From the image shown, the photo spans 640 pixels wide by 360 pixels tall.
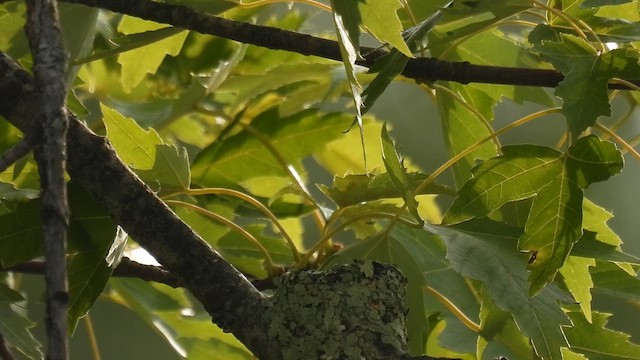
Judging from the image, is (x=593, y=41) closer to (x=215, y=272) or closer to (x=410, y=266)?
(x=410, y=266)

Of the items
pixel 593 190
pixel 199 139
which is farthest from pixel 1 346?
pixel 593 190

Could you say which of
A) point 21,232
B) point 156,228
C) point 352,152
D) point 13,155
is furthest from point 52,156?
point 352,152

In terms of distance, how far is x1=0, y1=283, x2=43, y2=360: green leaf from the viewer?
2.08 ft

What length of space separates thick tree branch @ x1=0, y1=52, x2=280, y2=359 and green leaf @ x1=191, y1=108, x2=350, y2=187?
216mm

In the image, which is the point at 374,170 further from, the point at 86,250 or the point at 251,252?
the point at 86,250

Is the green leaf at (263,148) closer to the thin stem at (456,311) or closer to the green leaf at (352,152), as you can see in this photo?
the green leaf at (352,152)

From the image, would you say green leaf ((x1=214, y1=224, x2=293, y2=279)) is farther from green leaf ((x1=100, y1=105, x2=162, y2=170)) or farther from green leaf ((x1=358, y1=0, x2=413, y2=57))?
green leaf ((x1=358, y1=0, x2=413, y2=57))

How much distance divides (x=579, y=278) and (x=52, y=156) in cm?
40

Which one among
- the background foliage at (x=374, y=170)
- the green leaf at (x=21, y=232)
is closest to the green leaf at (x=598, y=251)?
the background foliage at (x=374, y=170)

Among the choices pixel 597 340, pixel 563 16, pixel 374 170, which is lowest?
pixel 597 340

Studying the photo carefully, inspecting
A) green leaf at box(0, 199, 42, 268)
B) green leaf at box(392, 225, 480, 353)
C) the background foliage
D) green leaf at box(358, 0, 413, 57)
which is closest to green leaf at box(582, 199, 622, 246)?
the background foliage

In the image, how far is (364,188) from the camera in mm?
664

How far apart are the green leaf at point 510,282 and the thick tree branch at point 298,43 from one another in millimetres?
100

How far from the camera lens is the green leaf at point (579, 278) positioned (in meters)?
0.63
